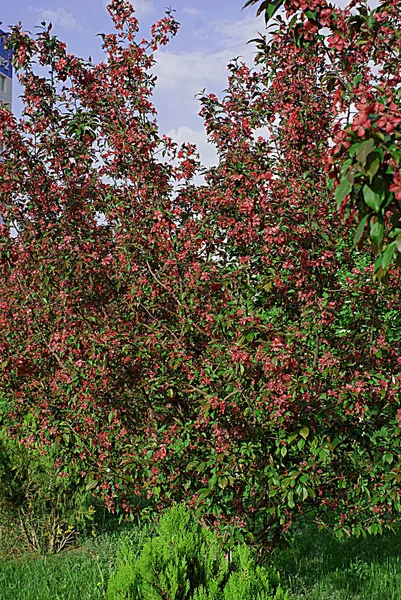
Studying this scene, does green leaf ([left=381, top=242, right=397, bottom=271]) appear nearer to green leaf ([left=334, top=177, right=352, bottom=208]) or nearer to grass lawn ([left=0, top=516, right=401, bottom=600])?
green leaf ([left=334, top=177, right=352, bottom=208])

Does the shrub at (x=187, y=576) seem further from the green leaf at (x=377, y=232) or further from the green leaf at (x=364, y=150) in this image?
the green leaf at (x=364, y=150)

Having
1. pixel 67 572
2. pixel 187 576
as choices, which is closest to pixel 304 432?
pixel 187 576

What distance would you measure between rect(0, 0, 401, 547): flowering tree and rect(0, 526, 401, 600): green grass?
0.70 meters

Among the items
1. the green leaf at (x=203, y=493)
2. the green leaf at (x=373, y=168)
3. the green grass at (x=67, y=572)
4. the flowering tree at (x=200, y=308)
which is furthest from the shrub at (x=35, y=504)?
the green leaf at (x=373, y=168)

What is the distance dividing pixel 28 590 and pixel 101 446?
1.17 m

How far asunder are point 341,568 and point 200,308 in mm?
2523

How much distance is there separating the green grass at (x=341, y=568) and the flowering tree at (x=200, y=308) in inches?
26.4

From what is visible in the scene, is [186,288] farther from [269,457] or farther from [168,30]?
[168,30]

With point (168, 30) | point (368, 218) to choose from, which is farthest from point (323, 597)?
point (168, 30)

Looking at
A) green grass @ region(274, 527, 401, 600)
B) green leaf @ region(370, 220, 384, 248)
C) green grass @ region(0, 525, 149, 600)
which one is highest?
green leaf @ region(370, 220, 384, 248)

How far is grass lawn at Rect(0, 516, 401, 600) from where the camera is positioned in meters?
4.28

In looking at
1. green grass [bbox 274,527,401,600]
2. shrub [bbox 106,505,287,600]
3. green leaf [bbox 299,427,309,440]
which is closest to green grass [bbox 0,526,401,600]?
green grass [bbox 274,527,401,600]

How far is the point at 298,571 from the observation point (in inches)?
180

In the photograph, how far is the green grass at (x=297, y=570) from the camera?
428 centimetres
